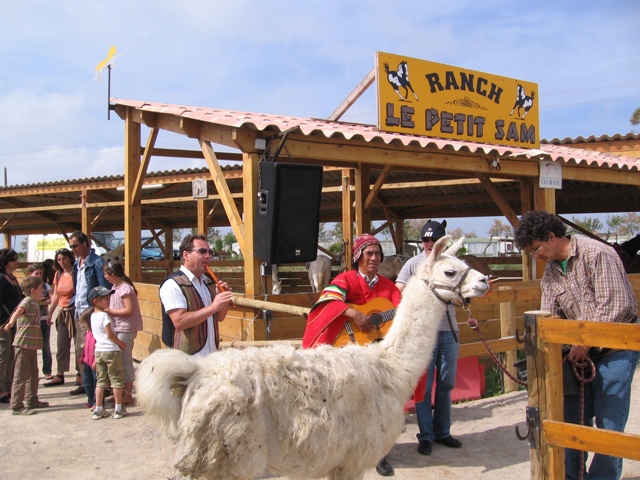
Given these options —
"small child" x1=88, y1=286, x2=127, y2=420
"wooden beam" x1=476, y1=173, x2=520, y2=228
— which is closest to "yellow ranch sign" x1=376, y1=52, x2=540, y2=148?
"wooden beam" x1=476, y1=173, x2=520, y2=228

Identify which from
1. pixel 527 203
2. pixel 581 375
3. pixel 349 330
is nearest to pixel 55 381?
pixel 349 330

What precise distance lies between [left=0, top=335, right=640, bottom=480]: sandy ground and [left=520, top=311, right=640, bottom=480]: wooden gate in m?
1.34

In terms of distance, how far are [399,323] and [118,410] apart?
3.74 meters

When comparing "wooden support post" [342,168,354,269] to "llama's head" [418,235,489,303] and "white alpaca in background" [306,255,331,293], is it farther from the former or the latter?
"llama's head" [418,235,489,303]

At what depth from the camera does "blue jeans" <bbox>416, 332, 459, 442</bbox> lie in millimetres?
4906

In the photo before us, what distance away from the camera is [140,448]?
199 inches

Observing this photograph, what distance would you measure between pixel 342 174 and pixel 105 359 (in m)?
6.10

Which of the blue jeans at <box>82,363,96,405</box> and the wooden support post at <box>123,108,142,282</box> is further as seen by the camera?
the wooden support post at <box>123,108,142,282</box>

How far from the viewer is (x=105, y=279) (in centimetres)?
649

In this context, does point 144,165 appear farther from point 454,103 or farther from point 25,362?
point 454,103

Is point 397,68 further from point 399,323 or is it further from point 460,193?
point 460,193

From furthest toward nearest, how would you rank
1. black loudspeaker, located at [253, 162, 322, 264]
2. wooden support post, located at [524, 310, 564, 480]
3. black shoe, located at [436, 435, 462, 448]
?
black loudspeaker, located at [253, 162, 322, 264]
black shoe, located at [436, 435, 462, 448]
wooden support post, located at [524, 310, 564, 480]

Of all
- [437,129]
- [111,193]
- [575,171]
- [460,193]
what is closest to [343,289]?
[437,129]

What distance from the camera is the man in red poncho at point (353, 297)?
13.2 feet
